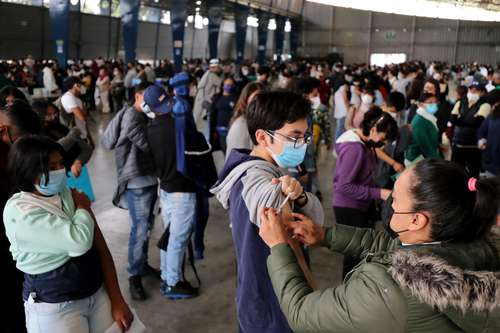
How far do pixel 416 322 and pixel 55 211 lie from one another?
4.65 ft

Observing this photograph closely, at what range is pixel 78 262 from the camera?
186 centimetres

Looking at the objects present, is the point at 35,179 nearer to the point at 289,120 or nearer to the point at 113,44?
the point at 289,120

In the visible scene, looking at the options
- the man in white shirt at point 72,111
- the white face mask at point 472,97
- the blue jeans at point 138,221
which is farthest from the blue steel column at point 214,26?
the blue jeans at point 138,221

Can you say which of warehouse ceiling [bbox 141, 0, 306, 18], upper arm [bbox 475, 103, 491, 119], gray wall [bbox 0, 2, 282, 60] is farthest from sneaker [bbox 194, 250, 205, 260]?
gray wall [bbox 0, 2, 282, 60]

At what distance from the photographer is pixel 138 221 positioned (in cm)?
367

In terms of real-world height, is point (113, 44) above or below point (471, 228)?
above

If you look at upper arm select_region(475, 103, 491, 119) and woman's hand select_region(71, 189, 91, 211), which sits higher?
upper arm select_region(475, 103, 491, 119)

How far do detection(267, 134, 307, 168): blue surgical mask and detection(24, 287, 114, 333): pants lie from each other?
0.97 m

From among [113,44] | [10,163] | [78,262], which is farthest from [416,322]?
[113,44]

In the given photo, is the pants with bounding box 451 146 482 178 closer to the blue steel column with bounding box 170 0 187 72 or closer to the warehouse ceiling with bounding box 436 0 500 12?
the blue steel column with bounding box 170 0 187 72

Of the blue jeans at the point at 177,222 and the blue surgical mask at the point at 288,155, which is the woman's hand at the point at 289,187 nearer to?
the blue surgical mask at the point at 288,155

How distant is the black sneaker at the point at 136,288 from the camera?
11.9 feet

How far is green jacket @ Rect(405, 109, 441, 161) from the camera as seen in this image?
13.9 ft

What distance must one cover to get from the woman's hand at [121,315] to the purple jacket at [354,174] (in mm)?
1712
